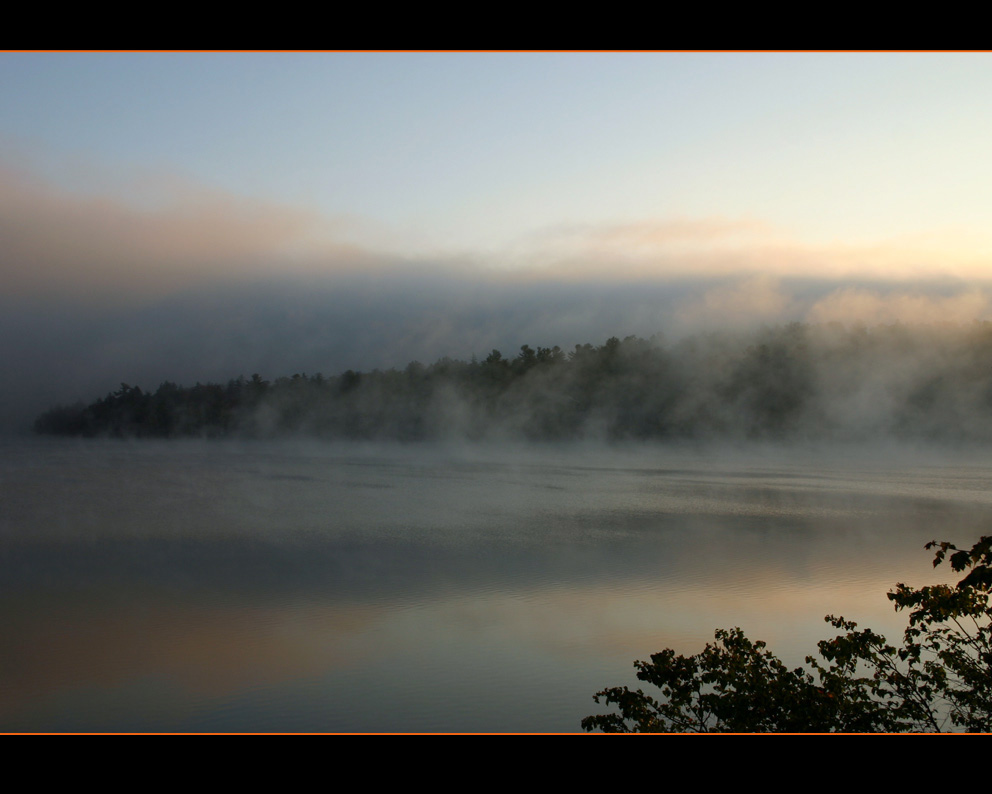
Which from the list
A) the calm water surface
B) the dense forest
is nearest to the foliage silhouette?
the calm water surface

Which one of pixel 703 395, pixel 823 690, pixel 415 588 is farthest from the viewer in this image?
pixel 703 395

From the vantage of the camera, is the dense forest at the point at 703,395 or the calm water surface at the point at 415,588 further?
the dense forest at the point at 703,395

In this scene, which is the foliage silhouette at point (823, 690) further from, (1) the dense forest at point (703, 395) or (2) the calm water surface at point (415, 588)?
(1) the dense forest at point (703, 395)

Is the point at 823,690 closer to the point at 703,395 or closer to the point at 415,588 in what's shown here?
the point at 415,588

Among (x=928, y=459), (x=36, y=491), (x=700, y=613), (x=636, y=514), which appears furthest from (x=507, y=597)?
(x=928, y=459)

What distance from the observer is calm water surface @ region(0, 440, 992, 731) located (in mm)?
5863

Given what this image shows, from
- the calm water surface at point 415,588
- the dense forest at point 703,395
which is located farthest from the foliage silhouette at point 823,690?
the dense forest at point 703,395

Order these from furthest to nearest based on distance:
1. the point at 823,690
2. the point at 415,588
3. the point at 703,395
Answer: the point at 703,395 → the point at 415,588 → the point at 823,690

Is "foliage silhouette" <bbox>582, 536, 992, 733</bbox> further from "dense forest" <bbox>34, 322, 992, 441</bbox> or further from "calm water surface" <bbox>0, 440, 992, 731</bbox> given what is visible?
"dense forest" <bbox>34, 322, 992, 441</bbox>

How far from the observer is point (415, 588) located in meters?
9.60

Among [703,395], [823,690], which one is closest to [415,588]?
[823,690]

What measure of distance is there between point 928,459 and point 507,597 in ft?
100

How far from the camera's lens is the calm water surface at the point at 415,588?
5.86 m
